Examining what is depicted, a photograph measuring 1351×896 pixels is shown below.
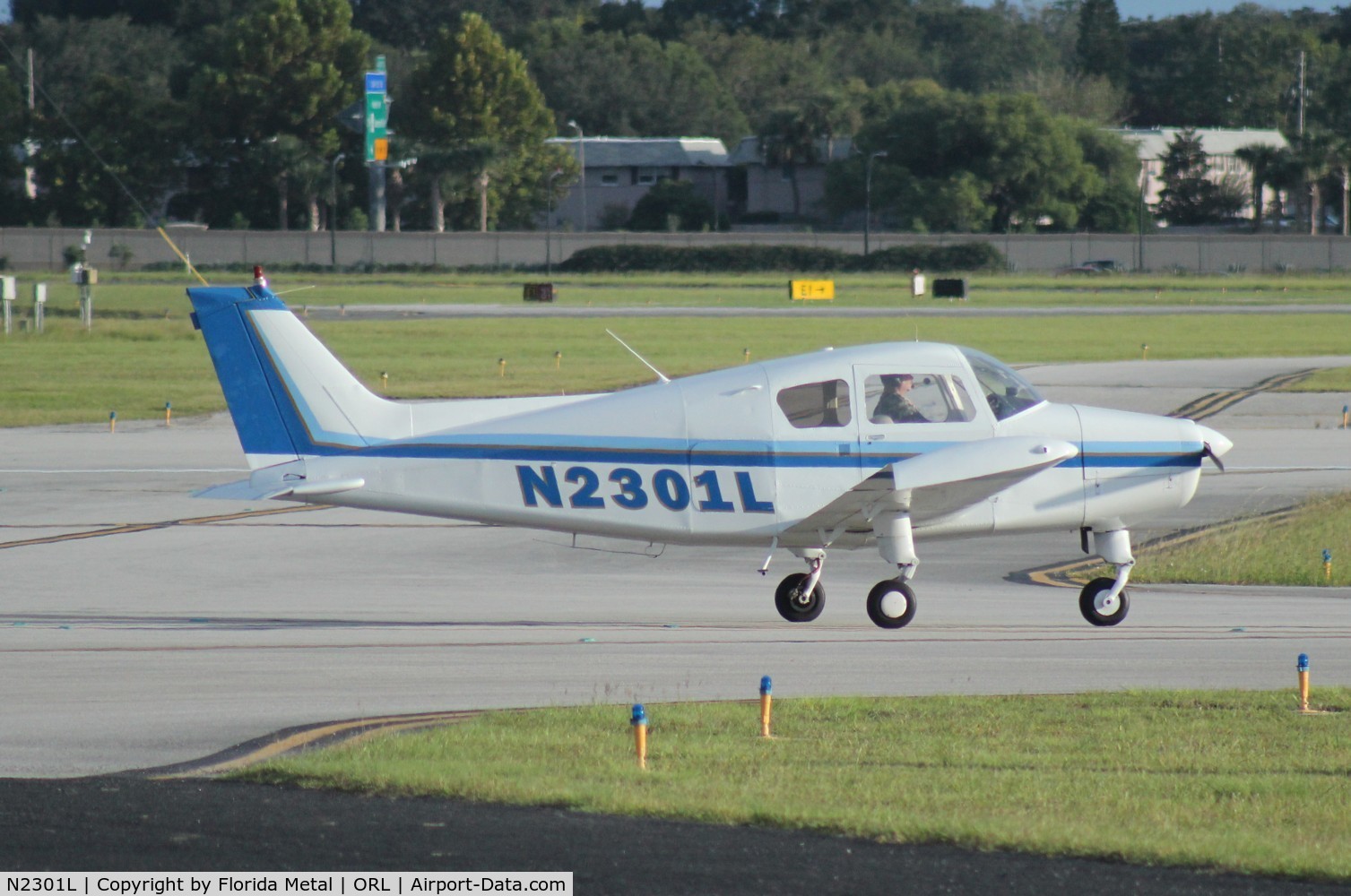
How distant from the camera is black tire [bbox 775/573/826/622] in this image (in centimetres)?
1466

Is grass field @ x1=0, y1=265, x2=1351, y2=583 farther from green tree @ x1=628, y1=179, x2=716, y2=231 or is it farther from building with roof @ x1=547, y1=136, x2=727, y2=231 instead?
building with roof @ x1=547, y1=136, x2=727, y2=231

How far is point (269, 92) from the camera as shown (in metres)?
119

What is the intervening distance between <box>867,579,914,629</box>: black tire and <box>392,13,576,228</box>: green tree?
10786 cm

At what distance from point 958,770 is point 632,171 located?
12889 cm

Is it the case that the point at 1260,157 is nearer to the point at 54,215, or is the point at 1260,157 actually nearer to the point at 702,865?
the point at 54,215

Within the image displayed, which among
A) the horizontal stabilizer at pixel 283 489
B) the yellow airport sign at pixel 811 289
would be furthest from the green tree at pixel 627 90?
the horizontal stabilizer at pixel 283 489

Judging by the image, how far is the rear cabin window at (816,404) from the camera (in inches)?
541

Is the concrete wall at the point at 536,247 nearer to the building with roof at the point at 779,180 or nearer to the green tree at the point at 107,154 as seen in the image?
the green tree at the point at 107,154

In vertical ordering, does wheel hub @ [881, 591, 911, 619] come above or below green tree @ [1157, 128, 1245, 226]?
below

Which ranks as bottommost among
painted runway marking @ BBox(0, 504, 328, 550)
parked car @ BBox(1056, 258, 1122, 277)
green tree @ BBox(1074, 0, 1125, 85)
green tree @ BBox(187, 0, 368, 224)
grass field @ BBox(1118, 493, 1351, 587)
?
grass field @ BBox(1118, 493, 1351, 587)

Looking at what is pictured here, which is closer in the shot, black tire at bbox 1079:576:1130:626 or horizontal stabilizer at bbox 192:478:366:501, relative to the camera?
horizontal stabilizer at bbox 192:478:366:501

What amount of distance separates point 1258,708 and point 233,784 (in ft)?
22.7

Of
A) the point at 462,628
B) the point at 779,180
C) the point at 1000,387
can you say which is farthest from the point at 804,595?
the point at 779,180

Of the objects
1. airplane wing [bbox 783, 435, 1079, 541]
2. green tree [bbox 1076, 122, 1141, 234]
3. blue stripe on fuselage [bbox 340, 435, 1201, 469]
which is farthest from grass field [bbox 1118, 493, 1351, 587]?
green tree [bbox 1076, 122, 1141, 234]
